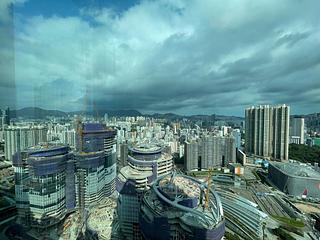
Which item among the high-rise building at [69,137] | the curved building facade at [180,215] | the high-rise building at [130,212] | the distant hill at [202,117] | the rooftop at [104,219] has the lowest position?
the rooftop at [104,219]

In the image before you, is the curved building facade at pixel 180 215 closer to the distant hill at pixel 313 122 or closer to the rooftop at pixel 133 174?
the rooftop at pixel 133 174

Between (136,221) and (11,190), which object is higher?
(11,190)

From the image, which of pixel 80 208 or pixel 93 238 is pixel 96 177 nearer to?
pixel 80 208

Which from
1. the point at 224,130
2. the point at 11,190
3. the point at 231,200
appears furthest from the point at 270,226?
the point at 224,130

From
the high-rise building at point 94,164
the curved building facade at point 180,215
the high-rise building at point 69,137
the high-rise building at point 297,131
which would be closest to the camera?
the curved building facade at point 180,215

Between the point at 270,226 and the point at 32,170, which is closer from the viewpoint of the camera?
the point at 32,170

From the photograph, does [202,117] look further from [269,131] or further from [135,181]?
[135,181]

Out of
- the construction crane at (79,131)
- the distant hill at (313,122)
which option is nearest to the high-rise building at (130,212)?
the construction crane at (79,131)
